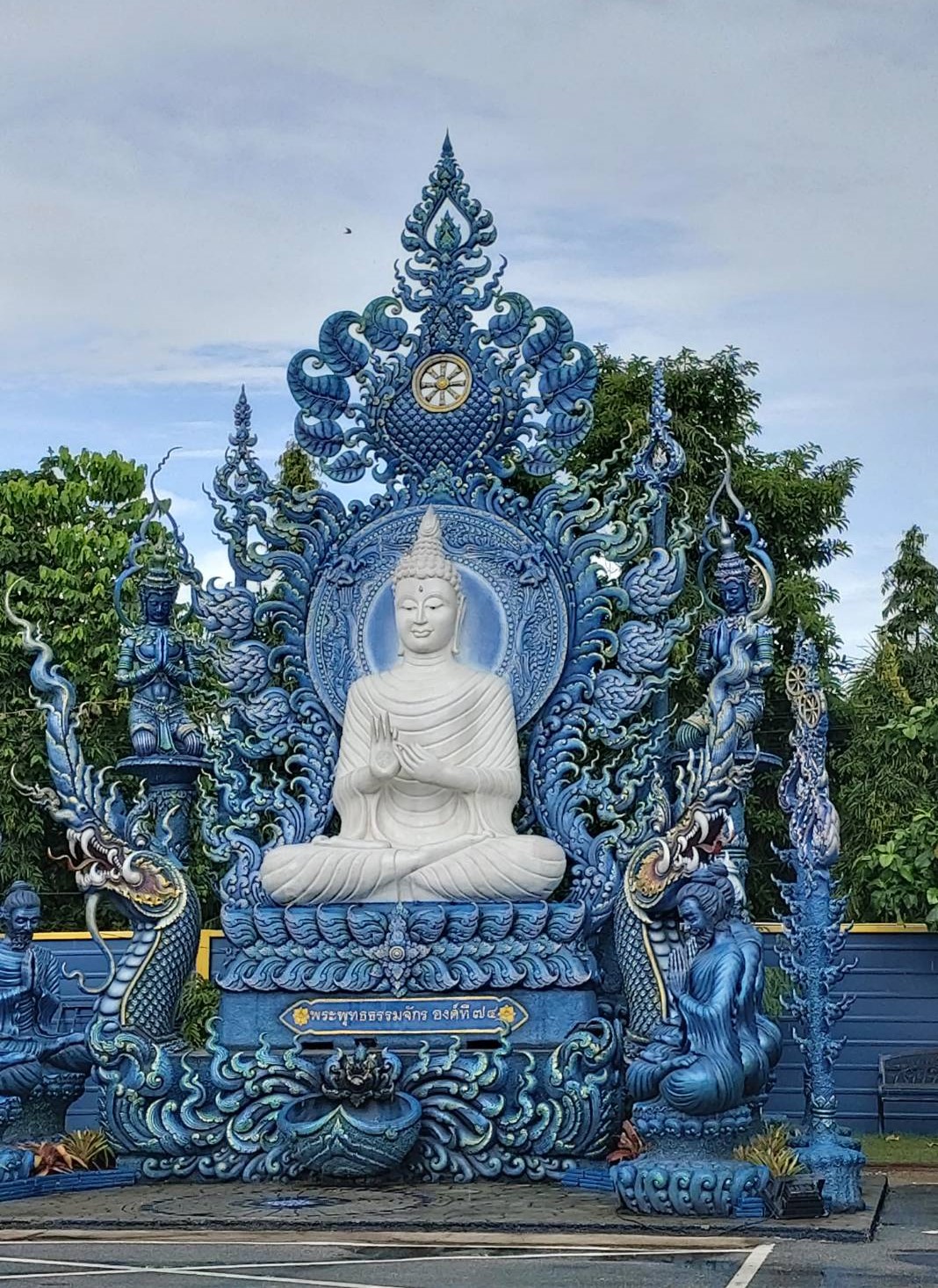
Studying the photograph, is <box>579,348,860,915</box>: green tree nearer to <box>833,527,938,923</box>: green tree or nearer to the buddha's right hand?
<box>833,527,938,923</box>: green tree

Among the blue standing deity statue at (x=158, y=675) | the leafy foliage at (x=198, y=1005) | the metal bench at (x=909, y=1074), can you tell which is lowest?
the metal bench at (x=909, y=1074)

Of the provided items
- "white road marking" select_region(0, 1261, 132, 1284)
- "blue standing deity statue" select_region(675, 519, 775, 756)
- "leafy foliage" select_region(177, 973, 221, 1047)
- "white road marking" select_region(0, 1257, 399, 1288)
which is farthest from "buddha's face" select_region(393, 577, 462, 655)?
"white road marking" select_region(0, 1261, 132, 1284)

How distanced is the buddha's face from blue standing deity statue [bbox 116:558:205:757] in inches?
61.3

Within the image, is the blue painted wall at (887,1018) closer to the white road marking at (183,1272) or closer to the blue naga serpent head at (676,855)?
the blue naga serpent head at (676,855)

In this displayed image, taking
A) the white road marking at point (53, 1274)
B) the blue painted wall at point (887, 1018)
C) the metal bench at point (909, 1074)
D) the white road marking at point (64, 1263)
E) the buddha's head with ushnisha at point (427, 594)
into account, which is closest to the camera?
the white road marking at point (53, 1274)

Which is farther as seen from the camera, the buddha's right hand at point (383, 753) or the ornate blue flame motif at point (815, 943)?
the buddha's right hand at point (383, 753)

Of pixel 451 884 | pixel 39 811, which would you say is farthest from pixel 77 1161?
pixel 39 811

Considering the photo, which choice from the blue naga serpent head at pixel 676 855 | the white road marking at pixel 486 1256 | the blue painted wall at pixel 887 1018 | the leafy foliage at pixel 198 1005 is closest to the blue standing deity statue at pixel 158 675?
the blue painted wall at pixel 887 1018

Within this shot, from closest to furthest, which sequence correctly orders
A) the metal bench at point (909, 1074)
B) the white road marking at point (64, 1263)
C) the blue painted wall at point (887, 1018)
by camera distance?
the white road marking at point (64, 1263)
the metal bench at point (909, 1074)
the blue painted wall at point (887, 1018)

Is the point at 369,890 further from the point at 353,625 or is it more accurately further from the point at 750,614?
the point at 750,614

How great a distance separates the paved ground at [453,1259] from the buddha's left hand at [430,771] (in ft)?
11.1

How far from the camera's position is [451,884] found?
12766 mm

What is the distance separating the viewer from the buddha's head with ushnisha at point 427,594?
13.6 m

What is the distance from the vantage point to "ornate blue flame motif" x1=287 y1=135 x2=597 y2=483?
44.8 ft
